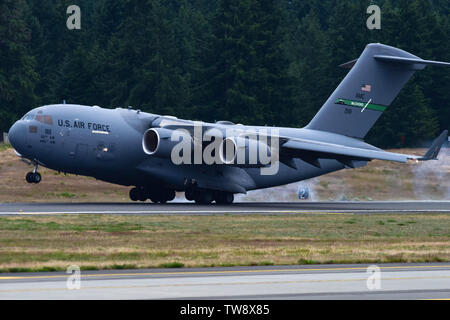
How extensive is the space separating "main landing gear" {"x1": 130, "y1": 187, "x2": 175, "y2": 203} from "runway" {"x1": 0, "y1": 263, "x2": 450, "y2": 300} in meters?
21.4

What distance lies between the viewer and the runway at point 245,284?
47.6ft

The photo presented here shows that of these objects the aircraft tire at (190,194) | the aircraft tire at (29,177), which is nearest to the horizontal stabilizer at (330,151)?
the aircraft tire at (190,194)

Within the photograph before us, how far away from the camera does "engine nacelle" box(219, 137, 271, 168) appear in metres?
38.1

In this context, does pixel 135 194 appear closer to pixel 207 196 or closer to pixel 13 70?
pixel 207 196

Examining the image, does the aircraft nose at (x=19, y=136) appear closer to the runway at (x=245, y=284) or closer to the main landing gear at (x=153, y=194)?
the main landing gear at (x=153, y=194)

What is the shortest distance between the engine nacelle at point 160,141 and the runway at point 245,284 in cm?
1859

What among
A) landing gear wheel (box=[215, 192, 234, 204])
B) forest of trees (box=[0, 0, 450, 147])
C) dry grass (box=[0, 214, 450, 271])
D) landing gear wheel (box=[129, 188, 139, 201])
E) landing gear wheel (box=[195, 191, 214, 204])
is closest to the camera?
dry grass (box=[0, 214, 450, 271])

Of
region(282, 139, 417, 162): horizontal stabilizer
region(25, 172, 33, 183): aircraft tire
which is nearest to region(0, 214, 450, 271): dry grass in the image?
region(282, 139, 417, 162): horizontal stabilizer

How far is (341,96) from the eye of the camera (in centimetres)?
4316

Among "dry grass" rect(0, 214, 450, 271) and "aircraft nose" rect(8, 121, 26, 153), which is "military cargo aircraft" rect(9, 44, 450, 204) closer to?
"aircraft nose" rect(8, 121, 26, 153)

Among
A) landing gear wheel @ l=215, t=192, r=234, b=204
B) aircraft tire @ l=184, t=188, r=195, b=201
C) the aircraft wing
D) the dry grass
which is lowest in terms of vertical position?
landing gear wheel @ l=215, t=192, r=234, b=204

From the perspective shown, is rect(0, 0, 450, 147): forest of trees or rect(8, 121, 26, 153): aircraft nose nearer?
rect(8, 121, 26, 153): aircraft nose

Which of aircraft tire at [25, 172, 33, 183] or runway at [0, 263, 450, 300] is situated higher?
runway at [0, 263, 450, 300]
